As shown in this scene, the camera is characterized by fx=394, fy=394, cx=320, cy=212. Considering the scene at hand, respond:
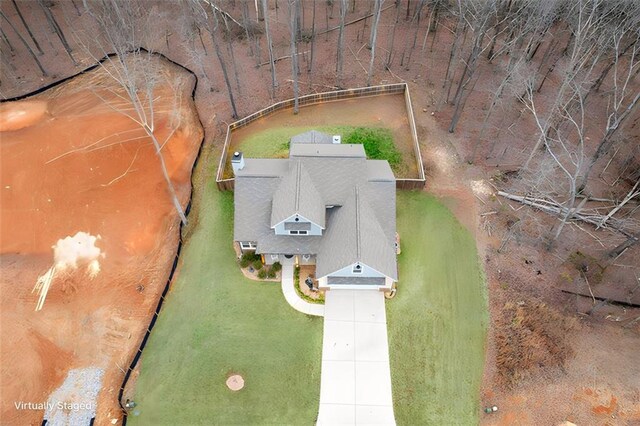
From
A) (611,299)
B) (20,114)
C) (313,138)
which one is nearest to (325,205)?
(313,138)

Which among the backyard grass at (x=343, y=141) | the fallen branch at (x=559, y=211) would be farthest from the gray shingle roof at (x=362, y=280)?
the fallen branch at (x=559, y=211)

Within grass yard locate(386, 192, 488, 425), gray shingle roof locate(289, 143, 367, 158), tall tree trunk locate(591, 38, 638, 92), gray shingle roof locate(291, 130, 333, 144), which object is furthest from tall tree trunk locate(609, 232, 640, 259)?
gray shingle roof locate(291, 130, 333, 144)

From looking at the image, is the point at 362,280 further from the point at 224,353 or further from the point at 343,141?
the point at 343,141

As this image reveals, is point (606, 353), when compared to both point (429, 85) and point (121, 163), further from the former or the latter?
point (121, 163)

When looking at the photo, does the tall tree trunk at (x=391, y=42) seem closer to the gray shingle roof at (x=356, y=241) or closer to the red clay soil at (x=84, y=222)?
the red clay soil at (x=84, y=222)

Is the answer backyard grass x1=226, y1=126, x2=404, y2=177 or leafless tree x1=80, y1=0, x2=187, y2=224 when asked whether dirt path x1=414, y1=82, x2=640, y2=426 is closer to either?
backyard grass x1=226, y1=126, x2=404, y2=177

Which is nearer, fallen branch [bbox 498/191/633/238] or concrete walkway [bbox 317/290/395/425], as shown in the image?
concrete walkway [bbox 317/290/395/425]

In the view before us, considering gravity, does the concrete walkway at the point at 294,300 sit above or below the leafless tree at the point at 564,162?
below
